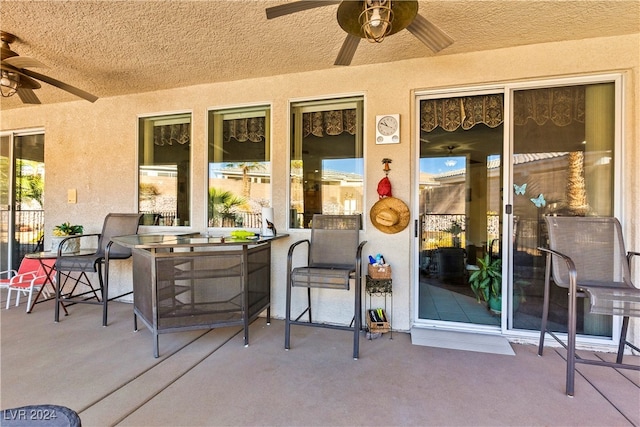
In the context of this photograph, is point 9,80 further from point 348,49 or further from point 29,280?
point 348,49

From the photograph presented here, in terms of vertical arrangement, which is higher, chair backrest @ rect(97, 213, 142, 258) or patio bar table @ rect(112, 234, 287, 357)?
chair backrest @ rect(97, 213, 142, 258)

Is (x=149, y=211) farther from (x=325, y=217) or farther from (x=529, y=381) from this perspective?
(x=529, y=381)

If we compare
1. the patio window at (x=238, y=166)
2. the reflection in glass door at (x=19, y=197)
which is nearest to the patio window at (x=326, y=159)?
the patio window at (x=238, y=166)

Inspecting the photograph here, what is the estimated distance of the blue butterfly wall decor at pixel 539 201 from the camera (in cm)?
263

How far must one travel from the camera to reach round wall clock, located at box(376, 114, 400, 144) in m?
2.82

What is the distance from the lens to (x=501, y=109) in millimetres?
2725

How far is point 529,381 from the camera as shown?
199 centimetres

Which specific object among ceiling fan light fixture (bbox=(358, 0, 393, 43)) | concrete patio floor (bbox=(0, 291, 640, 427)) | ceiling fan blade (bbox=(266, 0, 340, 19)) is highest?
ceiling fan blade (bbox=(266, 0, 340, 19))

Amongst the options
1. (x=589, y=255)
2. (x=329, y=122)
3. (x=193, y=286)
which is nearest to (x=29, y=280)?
(x=193, y=286)

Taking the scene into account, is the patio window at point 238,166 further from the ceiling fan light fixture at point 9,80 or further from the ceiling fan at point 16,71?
the ceiling fan light fixture at point 9,80

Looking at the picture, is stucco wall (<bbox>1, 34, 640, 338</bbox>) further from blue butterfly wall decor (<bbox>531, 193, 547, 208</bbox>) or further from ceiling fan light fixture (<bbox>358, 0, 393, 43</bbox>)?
ceiling fan light fixture (<bbox>358, 0, 393, 43</bbox>)

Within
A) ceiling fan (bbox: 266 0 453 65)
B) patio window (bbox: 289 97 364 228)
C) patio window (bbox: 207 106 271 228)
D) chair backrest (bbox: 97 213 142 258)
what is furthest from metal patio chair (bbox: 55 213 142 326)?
ceiling fan (bbox: 266 0 453 65)

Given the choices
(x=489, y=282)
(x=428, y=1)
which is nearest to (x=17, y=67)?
(x=428, y=1)

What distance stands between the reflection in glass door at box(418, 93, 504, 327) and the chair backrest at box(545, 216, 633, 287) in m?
0.50
